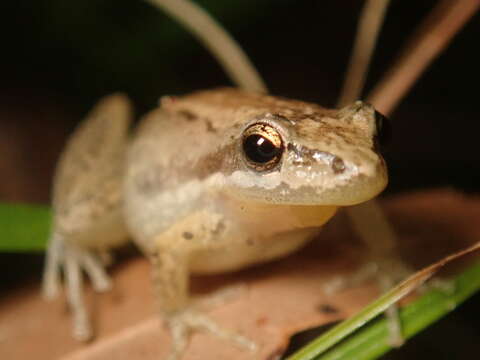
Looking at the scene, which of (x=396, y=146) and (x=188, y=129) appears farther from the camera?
(x=396, y=146)

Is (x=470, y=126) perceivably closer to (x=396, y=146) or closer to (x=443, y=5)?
(x=396, y=146)

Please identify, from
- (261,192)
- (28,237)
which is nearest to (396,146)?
(261,192)

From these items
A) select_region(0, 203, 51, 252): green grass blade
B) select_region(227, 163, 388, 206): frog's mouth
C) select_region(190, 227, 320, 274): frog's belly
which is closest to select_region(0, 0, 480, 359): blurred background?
select_region(0, 203, 51, 252): green grass blade

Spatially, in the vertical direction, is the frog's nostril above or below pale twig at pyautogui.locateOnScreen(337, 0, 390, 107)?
below

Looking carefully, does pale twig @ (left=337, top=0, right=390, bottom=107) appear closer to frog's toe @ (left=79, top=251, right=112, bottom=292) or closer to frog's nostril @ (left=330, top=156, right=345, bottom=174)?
frog's nostril @ (left=330, top=156, right=345, bottom=174)

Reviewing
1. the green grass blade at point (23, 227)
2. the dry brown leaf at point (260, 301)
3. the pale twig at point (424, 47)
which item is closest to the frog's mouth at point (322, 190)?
the dry brown leaf at point (260, 301)

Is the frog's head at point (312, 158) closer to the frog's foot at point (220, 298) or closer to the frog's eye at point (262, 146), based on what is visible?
the frog's eye at point (262, 146)

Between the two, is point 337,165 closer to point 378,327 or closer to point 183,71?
point 378,327
